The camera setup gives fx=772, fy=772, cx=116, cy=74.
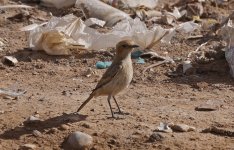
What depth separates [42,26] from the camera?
10766mm

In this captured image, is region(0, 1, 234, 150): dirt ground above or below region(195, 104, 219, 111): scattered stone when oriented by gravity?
below

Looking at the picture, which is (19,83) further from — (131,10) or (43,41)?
(131,10)

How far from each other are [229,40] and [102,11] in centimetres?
257

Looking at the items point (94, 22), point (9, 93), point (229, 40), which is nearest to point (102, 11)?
point (94, 22)

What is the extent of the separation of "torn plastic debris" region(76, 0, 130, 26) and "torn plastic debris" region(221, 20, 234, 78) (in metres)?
1.90

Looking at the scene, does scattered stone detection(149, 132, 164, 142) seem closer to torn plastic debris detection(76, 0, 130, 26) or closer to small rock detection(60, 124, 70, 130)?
small rock detection(60, 124, 70, 130)

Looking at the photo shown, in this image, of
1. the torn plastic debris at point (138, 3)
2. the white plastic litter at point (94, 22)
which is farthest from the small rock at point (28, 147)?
the torn plastic debris at point (138, 3)

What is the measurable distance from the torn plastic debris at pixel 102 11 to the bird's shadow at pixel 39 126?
147 inches

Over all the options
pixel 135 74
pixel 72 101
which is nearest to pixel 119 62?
pixel 72 101

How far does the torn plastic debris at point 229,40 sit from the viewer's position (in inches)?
376

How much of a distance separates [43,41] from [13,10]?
2173 mm

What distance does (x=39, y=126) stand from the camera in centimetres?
780

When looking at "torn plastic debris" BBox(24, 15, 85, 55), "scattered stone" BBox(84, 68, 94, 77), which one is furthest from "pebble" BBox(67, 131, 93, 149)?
"torn plastic debris" BBox(24, 15, 85, 55)

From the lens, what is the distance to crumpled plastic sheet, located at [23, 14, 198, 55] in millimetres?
10320
